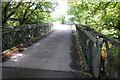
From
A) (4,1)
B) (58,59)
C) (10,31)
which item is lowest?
(58,59)

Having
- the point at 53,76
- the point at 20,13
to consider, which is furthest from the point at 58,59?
the point at 20,13


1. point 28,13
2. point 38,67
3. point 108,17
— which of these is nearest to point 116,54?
point 38,67

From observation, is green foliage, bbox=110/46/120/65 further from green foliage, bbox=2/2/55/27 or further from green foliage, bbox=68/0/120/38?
green foliage, bbox=2/2/55/27

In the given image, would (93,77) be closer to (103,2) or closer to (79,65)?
(79,65)

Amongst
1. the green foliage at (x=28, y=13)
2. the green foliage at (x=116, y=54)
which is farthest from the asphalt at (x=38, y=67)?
the green foliage at (x=28, y=13)

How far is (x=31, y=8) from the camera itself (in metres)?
25.0

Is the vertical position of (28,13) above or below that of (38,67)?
above

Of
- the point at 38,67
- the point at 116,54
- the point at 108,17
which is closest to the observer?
the point at 116,54

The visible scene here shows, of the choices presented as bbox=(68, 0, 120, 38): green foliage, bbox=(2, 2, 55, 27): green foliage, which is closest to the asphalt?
bbox=(68, 0, 120, 38): green foliage

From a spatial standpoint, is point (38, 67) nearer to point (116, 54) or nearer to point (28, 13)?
point (116, 54)

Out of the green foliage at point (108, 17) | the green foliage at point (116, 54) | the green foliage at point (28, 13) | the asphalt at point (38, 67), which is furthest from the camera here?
the green foliage at point (28, 13)

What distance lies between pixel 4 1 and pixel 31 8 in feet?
27.2

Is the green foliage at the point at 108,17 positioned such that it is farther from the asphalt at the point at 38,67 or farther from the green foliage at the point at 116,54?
the green foliage at the point at 116,54

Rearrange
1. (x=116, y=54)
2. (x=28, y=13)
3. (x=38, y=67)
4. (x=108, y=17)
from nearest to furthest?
(x=116, y=54)
(x=38, y=67)
(x=108, y=17)
(x=28, y=13)
